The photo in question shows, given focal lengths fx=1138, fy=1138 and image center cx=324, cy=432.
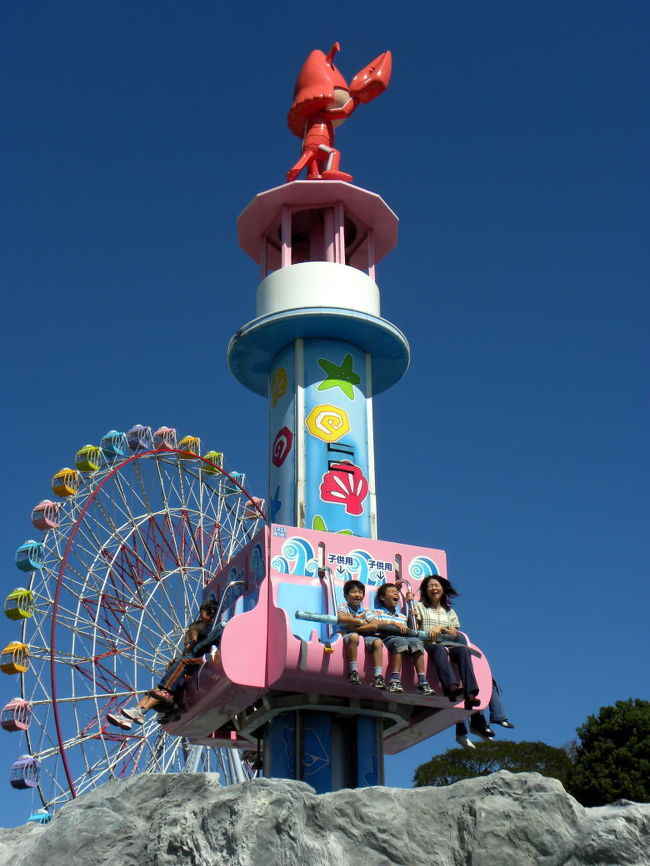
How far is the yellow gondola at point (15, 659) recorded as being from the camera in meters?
27.4

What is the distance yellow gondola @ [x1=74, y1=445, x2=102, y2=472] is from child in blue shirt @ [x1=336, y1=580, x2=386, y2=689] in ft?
55.8

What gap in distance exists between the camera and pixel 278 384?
19188mm

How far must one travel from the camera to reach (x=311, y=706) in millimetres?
15484

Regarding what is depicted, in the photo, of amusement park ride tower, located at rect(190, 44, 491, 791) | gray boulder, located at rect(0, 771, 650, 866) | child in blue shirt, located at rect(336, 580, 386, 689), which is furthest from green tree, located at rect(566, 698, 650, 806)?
gray boulder, located at rect(0, 771, 650, 866)

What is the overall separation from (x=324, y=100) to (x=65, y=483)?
13.2 meters

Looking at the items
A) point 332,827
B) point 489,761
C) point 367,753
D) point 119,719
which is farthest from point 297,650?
point 489,761

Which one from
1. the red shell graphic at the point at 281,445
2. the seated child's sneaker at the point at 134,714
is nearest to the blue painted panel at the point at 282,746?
the seated child's sneaker at the point at 134,714

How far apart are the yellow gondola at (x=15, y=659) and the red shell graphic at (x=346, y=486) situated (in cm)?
1299

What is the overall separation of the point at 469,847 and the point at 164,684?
7870mm

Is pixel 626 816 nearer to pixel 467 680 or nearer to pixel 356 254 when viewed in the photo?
pixel 467 680

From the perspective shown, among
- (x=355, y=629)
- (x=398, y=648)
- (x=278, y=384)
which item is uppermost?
(x=278, y=384)

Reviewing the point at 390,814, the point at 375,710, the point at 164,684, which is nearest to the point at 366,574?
the point at 375,710

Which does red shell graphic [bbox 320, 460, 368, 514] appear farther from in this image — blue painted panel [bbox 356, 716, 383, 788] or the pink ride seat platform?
blue painted panel [bbox 356, 716, 383, 788]

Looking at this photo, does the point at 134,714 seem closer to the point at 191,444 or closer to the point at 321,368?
the point at 321,368
